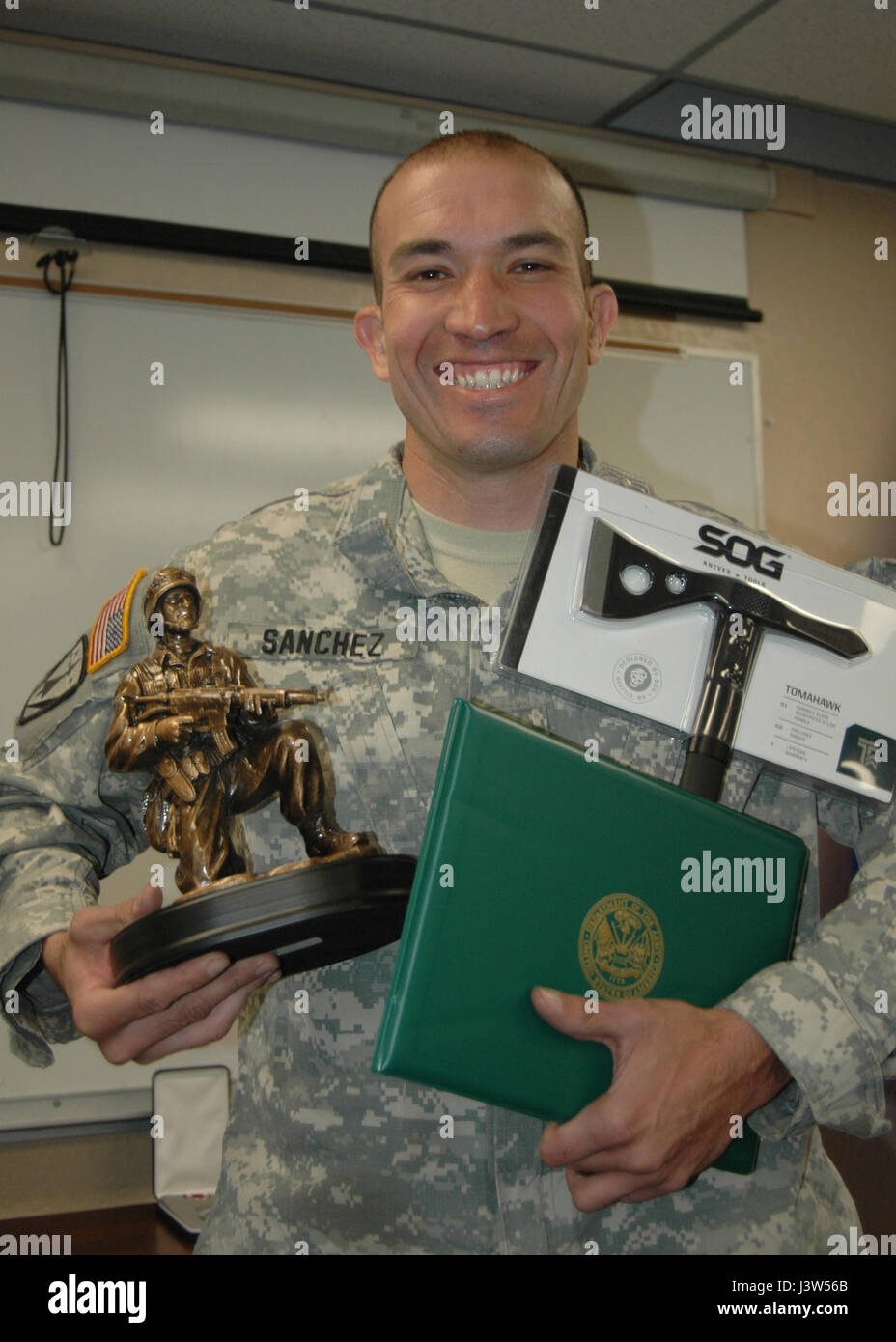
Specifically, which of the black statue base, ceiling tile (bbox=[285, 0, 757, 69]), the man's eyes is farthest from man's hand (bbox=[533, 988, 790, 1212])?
ceiling tile (bbox=[285, 0, 757, 69])

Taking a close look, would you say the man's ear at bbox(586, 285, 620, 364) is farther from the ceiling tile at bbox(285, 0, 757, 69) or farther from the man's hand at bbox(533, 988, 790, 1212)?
the ceiling tile at bbox(285, 0, 757, 69)

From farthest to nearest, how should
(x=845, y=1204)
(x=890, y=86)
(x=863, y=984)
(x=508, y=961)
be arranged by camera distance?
(x=890, y=86) < (x=845, y=1204) < (x=863, y=984) < (x=508, y=961)

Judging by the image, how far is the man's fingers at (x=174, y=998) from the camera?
2.30ft

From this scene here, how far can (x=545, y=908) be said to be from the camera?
0.71 metres

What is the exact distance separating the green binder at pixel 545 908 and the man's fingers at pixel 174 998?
0.36 feet

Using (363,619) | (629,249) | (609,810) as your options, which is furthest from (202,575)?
(629,249)

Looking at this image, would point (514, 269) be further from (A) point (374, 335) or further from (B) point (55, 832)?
(B) point (55, 832)

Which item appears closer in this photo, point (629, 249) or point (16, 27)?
point (16, 27)

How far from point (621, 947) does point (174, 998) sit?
29 centimetres

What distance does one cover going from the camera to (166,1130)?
2.07 meters

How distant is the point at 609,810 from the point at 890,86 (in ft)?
7.61

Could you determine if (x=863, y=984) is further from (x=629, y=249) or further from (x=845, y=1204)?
(x=629, y=249)

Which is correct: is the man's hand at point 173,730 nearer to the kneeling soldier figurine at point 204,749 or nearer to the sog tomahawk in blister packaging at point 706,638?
the kneeling soldier figurine at point 204,749

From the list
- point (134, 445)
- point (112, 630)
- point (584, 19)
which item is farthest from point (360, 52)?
point (112, 630)
